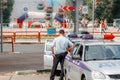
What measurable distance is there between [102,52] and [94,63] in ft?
2.62

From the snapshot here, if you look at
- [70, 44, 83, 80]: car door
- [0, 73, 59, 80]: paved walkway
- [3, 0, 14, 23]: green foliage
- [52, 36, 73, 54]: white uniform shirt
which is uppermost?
[3, 0, 14, 23]: green foliage

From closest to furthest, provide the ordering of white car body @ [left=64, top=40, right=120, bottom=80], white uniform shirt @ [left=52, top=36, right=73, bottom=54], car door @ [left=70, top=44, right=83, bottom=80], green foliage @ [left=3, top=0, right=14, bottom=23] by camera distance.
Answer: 1. white car body @ [left=64, top=40, right=120, bottom=80]
2. car door @ [left=70, top=44, right=83, bottom=80]
3. white uniform shirt @ [left=52, top=36, right=73, bottom=54]
4. green foliage @ [left=3, top=0, right=14, bottom=23]

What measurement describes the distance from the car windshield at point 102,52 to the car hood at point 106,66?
1.24ft

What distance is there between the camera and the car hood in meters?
10.1

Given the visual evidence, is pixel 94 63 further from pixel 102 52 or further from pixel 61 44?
pixel 61 44

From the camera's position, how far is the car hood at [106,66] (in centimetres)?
1013

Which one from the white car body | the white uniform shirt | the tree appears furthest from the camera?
the tree

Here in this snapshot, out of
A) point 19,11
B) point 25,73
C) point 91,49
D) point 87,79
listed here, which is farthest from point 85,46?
point 19,11

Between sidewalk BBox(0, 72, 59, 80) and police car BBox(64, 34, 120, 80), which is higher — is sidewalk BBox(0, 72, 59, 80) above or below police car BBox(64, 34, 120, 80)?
below

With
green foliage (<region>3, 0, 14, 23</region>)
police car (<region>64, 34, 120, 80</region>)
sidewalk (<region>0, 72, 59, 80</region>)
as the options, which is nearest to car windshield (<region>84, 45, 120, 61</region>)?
police car (<region>64, 34, 120, 80</region>)

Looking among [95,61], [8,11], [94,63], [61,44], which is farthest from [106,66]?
[8,11]

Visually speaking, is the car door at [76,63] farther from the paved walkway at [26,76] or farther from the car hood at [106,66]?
the paved walkway at [26,76]

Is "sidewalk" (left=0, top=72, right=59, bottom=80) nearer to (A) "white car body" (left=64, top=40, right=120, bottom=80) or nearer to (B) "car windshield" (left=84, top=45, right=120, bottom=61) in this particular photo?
(A) "white car body" (left=64, top=40, right=120, bottom=80)

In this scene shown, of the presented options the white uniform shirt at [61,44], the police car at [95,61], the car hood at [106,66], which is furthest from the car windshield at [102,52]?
the white uniform shirt at [61,44]
